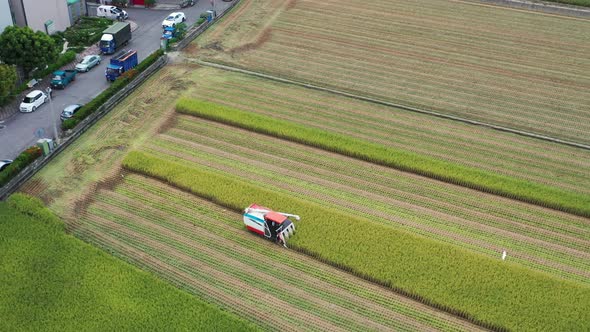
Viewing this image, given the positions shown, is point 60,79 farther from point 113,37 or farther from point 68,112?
point 113,37

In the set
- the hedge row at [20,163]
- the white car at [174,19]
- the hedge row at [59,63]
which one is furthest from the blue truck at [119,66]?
the hedge row at [20,163]

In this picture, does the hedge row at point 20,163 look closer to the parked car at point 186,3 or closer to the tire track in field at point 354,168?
the tire track in field at point 354,168

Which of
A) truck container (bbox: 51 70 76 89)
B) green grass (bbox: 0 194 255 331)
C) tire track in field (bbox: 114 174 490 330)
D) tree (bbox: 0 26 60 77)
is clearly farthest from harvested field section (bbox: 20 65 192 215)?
tree (bbox: 0 26 60 77)

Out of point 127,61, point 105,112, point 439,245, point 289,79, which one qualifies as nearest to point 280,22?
point 289,79

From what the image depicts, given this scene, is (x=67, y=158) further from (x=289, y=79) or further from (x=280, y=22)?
(x=280, y=22)

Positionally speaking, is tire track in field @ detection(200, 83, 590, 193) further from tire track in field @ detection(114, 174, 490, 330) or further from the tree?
the tree

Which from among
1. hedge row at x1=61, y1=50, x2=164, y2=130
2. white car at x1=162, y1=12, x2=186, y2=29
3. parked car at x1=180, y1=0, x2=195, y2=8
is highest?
white car at x1=162, y1=12, x2=186, y2=29

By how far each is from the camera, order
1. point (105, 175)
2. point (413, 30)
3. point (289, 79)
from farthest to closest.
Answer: point (413, 30) < point (289, 79) < point (105, 175)
